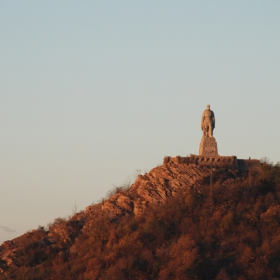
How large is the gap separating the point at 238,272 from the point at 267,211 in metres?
6.18

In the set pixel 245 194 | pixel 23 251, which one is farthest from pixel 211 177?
pixel 23 251

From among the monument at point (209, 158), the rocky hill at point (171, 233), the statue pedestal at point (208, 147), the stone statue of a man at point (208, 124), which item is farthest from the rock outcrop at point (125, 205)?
the stone statue of a man at point (208, 124)

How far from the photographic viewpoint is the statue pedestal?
8400cm

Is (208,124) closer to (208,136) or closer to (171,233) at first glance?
(208,136)

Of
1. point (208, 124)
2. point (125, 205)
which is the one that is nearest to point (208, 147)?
point (208, 124)

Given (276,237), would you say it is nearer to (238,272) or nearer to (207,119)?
(238,272)

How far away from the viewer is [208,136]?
278ft

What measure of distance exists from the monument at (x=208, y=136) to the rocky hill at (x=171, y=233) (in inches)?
57.8

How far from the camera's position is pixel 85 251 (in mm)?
78062

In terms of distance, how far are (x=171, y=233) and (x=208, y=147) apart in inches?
346

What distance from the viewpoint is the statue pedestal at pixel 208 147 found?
276 ft

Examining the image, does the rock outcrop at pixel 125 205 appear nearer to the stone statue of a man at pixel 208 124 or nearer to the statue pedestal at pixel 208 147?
the statue pedestal at pixel 208 147

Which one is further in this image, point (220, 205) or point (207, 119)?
point (207, 119)

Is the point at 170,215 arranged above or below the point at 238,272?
above
